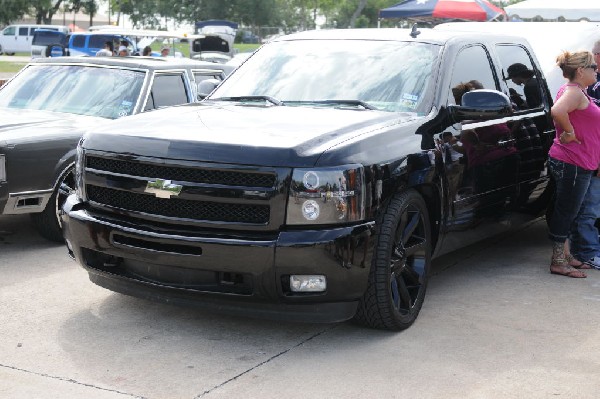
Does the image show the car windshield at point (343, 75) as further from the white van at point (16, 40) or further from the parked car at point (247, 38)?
the parked car at point (247, 38)

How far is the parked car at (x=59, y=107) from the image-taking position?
7027 mm

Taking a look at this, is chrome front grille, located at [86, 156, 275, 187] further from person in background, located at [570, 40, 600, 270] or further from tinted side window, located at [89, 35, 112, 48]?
tinted side window, located at [89, 35, 112, 48]

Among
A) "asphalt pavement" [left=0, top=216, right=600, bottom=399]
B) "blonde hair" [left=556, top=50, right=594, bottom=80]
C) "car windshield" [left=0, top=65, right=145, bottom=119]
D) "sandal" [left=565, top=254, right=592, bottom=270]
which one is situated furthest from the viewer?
"car windshield" [left=0, top=65, right=145, bottom=119]

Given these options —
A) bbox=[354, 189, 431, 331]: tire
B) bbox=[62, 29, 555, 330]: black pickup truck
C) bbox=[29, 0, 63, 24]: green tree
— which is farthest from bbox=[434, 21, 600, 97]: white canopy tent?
bbox=[29, 0, 63, 24]: green tree

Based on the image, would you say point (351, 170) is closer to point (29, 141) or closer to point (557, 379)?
point (557, 379)

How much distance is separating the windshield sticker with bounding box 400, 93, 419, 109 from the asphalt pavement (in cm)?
127

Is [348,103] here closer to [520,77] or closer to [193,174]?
[193,174]

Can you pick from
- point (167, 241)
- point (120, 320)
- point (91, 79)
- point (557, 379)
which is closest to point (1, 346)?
point (120, 320)

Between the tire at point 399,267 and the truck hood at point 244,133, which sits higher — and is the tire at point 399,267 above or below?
below

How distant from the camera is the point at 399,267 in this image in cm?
526

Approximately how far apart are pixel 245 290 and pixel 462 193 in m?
1.84

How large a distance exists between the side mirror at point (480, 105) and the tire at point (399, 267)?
2.46 ft

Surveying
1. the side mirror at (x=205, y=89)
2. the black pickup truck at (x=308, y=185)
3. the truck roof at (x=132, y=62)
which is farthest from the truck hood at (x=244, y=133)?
the truck roof at (x=132, y=62)

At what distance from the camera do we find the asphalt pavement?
4.44 meters
